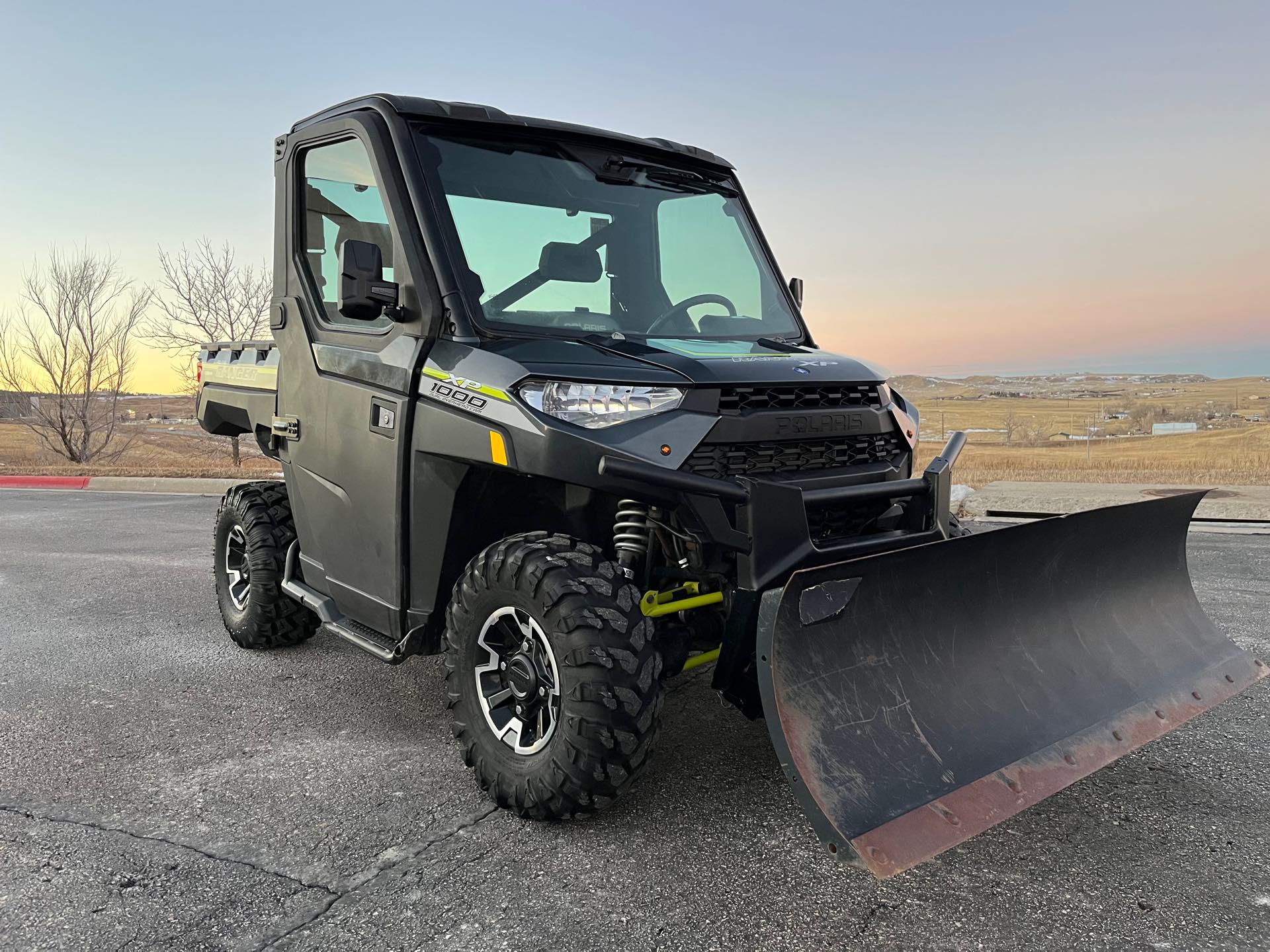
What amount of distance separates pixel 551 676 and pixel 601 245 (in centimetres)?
198

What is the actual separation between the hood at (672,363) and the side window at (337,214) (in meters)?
0.86

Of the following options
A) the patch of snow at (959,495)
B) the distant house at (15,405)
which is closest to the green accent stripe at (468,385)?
the patch of snow at (959,495)

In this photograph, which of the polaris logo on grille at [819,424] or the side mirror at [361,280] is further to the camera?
the side mirror at [361,280]

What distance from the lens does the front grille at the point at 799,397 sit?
136 inches

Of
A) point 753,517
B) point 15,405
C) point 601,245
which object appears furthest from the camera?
point 15,405

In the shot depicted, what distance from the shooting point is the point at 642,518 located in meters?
3.56

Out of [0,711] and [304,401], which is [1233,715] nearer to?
[304,401]

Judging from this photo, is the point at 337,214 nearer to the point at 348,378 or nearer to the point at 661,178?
the point at 348,378

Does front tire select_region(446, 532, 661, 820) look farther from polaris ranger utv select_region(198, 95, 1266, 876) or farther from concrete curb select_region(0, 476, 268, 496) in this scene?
concrete curb select_region(0, 476, 268, 496)

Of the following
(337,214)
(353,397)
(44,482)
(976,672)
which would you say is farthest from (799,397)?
(44,482)

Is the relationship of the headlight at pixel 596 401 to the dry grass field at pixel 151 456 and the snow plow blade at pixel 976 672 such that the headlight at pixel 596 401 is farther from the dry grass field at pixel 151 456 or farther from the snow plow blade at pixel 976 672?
the dry grass field at pixel 151 456

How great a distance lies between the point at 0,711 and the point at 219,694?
97 centimetres

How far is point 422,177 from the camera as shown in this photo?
3.87m

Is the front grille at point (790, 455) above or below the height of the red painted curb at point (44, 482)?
above
